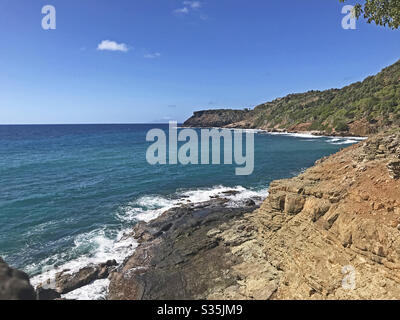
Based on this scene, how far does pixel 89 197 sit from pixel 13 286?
915 inches

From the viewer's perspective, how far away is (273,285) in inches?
406

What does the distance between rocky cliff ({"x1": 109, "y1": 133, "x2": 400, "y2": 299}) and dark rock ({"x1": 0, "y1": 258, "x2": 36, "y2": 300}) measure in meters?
6.59

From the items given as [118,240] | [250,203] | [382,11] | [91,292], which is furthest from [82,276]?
[382,11]

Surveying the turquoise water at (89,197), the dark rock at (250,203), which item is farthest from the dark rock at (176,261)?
the turquoise water at (89,197)

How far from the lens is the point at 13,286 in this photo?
613 cm

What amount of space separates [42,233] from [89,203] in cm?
661

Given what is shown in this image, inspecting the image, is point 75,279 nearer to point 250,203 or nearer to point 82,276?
point 82,276

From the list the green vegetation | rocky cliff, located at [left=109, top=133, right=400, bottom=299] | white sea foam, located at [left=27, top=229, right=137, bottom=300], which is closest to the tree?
rocky cliff, located at [left=109, top=133, right=400, bottom=299]

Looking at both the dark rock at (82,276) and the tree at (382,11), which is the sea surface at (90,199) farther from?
the tree at (382,11)

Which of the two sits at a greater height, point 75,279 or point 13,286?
point 13,286

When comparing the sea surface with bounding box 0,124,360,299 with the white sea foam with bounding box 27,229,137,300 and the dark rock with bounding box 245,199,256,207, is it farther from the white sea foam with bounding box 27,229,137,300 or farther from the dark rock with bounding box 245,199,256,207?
the dark rock with bounding box 245,199,256,207

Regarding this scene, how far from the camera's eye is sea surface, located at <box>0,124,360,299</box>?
16.8 metres

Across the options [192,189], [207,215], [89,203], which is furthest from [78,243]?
[192,189]

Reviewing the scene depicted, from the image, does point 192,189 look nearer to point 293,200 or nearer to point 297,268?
point 293,200
